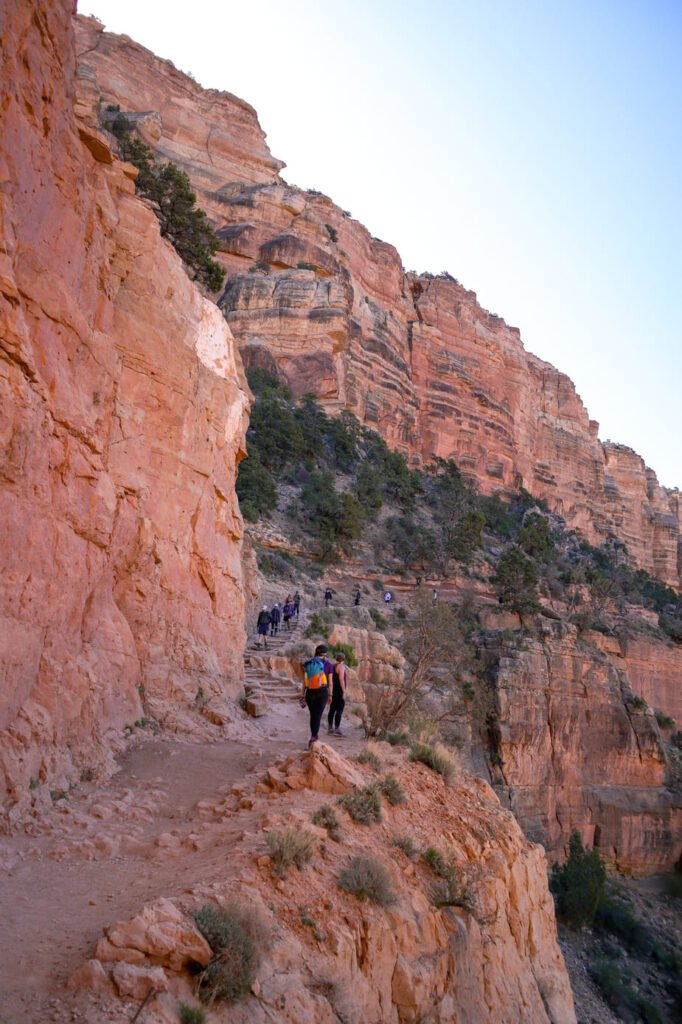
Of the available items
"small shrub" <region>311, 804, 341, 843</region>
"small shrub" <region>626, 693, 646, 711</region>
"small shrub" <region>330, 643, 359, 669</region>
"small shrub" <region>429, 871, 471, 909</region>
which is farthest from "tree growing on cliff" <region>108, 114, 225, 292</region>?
"small shrub" <region>626, 693, 646, 711</region>

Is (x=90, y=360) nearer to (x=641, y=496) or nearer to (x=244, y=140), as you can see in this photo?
(x=244, y=140)

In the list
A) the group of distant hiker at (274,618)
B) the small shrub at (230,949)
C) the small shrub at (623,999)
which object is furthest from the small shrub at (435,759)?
the small shrub at (623,999)

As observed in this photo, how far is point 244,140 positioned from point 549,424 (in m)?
44.6

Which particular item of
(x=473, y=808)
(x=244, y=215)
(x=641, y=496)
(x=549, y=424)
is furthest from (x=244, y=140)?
(x=473, y=808)

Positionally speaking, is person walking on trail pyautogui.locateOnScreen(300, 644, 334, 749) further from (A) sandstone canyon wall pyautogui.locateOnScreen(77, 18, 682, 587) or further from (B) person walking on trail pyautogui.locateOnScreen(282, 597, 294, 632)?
(A) sandstone canyon wall pyautogui.locateOnScreen(77, 18, 682, 587)

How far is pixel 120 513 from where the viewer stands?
33.0 ft

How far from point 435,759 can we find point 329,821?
12.4 feet

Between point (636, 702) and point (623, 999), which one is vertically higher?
point (636, 702)

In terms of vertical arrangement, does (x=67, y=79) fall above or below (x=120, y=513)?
above

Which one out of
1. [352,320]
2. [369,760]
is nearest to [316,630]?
[369,760]

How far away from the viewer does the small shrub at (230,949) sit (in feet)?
15.2

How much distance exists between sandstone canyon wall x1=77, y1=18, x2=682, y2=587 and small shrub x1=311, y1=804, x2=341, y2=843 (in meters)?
44.7

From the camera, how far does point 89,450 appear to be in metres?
9.02

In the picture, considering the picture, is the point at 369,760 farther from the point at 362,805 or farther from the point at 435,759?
the point at 362,805
